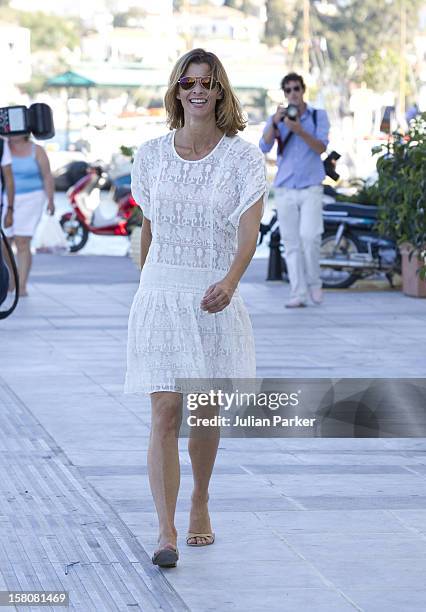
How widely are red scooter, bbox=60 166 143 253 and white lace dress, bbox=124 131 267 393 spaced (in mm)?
14940

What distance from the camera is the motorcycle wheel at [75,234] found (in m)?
21.8

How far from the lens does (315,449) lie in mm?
7629

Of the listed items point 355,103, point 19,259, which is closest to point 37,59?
point 355,103

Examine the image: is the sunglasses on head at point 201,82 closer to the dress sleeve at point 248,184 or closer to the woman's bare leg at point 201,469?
the dress sleeve at point 248,184

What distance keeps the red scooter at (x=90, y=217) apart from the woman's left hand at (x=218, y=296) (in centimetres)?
1512

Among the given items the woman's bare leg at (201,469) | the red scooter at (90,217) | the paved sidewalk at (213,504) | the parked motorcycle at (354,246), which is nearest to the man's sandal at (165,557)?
the paved sidewalk at (213,504)

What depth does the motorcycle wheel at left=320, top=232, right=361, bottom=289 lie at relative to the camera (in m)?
15.3

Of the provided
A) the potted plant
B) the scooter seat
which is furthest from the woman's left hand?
the scooter seat

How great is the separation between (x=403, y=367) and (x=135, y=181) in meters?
4.76

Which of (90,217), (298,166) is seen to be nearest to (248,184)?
(298,166)

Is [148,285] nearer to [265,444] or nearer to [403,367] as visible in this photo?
[265,444]

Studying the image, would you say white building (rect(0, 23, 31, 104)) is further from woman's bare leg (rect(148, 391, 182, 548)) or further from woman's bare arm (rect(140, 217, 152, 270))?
woman's bare leg (rect(148, 391, 182, 548))

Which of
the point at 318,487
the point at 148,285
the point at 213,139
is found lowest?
the point at 318,487

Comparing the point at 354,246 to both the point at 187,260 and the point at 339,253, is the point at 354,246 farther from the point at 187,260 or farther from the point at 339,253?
the point at 187,260
